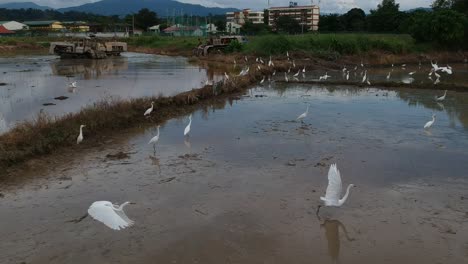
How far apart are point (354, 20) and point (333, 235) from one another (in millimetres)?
72855

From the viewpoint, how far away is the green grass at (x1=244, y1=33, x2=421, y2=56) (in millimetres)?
38469

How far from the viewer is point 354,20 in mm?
74375

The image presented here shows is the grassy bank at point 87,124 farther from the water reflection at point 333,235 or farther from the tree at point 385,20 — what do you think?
the tree at point 385,20

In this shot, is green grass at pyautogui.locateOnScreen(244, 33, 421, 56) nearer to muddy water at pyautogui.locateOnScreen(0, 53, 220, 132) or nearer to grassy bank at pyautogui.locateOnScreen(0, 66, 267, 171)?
muddy water at pyautogui.locateOnScreen(0, 53, 220, 132)

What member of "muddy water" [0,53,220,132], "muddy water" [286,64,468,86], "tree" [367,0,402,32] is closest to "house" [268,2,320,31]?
"tree" [367,0,402,32]

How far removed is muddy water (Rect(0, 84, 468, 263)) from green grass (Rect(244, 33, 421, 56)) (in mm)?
25653

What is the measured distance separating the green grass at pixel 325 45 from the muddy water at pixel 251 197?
1010 inches

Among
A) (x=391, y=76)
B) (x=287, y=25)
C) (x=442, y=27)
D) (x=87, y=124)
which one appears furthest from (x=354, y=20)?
(x=87, y=124)

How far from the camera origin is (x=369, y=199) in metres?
7.89

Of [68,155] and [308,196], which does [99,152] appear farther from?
[308,196]

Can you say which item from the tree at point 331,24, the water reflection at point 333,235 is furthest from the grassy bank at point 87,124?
the tree at point 331,24

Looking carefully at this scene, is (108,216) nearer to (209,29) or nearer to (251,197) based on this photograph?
(251,197)

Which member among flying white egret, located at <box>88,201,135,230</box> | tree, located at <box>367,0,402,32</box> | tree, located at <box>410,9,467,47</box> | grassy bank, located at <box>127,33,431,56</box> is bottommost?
flying white egret, located at <box>88,201,135,230</box>

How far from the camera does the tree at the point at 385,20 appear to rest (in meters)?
65.5
